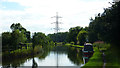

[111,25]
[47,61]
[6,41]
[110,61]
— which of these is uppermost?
[111,25]

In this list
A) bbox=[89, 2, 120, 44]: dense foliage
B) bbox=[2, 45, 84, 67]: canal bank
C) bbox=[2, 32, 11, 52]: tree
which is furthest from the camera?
bbox=[2, 32, 11, 52]: tree

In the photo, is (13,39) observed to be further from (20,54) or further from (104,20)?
(104,20)

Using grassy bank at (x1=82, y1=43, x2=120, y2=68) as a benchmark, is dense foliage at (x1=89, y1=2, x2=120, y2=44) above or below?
above

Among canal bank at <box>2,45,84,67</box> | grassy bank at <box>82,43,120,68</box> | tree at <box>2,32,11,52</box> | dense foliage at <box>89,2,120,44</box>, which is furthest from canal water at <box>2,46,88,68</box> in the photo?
tree at <box>2,32,11,52</box>

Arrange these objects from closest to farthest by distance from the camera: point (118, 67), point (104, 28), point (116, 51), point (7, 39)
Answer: point (118, 67) → point (116, 51) → point (104, 28) → point (7, 39)

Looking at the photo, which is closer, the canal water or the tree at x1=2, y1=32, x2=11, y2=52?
the canal water

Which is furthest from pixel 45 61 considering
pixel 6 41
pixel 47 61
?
pixel 6 41

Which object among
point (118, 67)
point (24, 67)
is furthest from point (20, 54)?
point (118, 67)

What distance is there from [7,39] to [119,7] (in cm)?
3393

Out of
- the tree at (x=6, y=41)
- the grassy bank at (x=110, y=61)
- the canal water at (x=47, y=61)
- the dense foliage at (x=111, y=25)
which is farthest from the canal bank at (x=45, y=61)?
the tree at (x=6, y=41)

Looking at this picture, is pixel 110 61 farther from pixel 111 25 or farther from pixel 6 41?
pixel 6 41

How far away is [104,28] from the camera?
34.8 metres

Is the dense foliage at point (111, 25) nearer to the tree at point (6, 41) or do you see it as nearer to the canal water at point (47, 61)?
the canal water at point (47, 61)

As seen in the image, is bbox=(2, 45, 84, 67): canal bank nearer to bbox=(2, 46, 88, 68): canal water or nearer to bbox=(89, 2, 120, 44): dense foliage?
bbox=(2, 46, 88, 68): canal water
